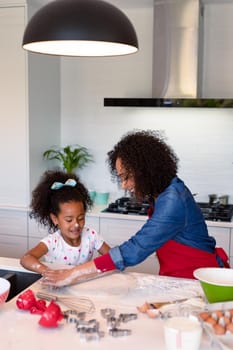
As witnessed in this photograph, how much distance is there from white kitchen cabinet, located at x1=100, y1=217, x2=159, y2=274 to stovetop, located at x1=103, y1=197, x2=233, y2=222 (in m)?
0.07

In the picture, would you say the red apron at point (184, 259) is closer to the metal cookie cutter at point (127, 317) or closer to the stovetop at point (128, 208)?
the metal cookie cutter at point (127, 317)

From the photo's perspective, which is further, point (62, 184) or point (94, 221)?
point (94, 221)

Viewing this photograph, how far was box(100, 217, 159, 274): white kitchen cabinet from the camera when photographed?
2869 mm

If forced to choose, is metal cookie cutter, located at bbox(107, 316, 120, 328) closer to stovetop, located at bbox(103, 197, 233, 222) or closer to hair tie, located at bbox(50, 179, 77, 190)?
hair tie, located at bbox(50, 179, 77, 190)

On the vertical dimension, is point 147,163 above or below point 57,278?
above

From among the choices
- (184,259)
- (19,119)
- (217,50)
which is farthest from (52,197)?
(217,50)

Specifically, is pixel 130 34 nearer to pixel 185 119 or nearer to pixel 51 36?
pixel 51 36

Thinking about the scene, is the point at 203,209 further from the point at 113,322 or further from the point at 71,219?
the point at 113,322

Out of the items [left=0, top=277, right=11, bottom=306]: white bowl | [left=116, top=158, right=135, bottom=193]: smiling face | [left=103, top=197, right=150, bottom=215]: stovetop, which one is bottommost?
[left=103, top=197, right=150, bottom=215]: stovetop

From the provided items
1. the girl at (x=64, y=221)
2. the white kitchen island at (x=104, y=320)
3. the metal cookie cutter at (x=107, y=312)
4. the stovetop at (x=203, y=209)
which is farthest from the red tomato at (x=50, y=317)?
the stovetop at (x=203, y=209)

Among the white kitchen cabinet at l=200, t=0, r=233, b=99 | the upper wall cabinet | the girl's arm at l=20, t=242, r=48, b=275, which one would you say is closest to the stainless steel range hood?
the white kitchen cabinet at l=200, t=0, r=233, b=99

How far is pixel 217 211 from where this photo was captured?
2906mm

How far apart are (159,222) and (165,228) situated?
0.10 feet

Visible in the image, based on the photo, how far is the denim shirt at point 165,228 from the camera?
1.52 m
